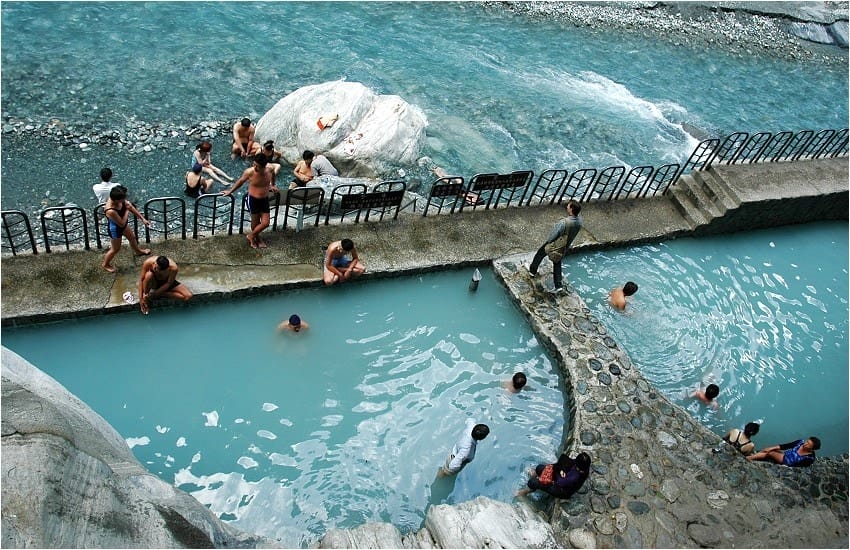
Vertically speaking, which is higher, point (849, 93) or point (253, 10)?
point (849, 93)

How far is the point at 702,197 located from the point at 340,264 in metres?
7.34

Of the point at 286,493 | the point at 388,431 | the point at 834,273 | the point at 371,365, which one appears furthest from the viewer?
the point at 834,273

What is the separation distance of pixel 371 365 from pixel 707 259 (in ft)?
22.2

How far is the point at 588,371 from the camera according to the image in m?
8.34

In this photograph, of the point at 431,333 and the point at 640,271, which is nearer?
the point at 431,333

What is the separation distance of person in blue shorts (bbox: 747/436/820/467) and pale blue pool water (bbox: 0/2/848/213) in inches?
310

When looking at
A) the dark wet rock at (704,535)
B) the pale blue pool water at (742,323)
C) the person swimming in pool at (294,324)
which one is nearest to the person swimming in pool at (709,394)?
the pale blue pool water at (742,323)

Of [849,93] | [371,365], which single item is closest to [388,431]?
[371,365]

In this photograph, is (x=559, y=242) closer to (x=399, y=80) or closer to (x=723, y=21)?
(x=399, y=80)

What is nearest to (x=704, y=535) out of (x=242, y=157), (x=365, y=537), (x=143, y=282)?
(x=365, y=537)

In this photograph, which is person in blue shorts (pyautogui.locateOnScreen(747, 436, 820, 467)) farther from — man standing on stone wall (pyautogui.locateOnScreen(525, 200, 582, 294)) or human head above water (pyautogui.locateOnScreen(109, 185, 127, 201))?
human head above water (pyautogui.locateOnScreen(109, 185, 127, 201))

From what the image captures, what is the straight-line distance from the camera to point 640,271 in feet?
34.8

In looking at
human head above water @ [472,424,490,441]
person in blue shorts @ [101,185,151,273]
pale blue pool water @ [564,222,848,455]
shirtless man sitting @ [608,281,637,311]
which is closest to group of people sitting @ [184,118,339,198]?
person in blue shorts @ [101,185,151,273]

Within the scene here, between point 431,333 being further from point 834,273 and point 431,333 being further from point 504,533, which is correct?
point 834,273
